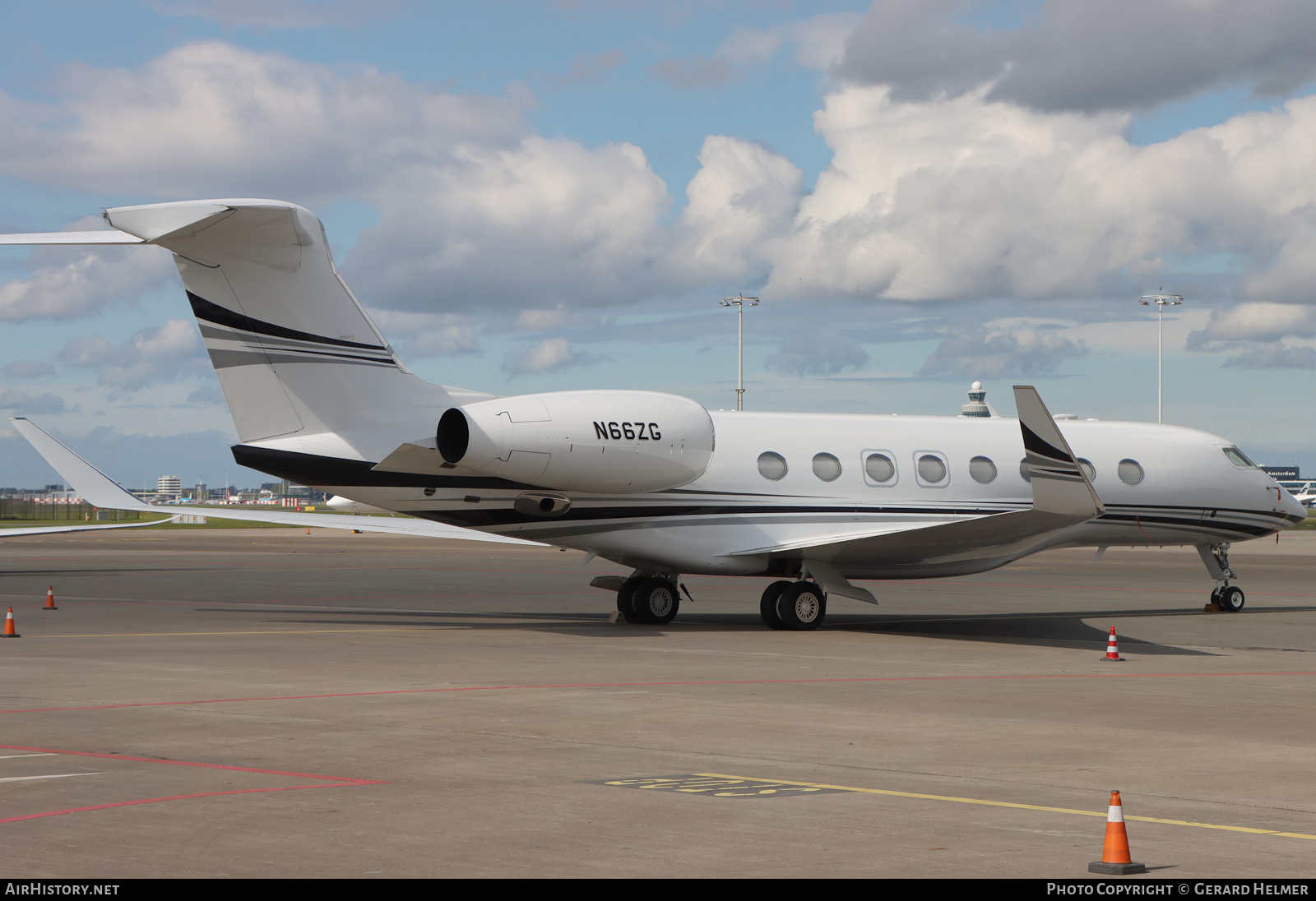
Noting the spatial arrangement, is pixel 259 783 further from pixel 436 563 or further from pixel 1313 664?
pixel 436 563

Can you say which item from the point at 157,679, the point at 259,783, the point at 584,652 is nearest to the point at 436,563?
the point at 584,652

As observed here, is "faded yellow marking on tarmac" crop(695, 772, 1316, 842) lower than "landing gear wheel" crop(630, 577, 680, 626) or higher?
lower

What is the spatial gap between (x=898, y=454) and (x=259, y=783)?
15.7 meters

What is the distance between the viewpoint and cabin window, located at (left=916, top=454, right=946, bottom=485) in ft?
76.2

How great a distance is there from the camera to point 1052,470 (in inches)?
719

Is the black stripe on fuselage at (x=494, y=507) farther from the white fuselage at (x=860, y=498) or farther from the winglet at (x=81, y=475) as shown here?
the winglet at (x=81, y=475)

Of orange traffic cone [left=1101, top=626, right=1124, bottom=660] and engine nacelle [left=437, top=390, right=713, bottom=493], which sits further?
engine nacelle [left=437, top=390, right=713, bottom=493]

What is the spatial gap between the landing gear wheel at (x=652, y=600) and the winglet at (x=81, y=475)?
8214mm

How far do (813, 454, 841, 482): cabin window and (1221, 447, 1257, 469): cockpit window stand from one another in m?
8.29

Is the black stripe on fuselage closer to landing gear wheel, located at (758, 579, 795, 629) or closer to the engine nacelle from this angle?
the engine nacelle

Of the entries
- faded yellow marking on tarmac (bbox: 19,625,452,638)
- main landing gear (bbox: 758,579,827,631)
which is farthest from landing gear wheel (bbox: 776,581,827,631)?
faded yellow marking on tarmac (bbox: 19,625,452,638)

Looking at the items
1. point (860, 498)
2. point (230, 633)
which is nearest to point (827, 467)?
point (860, 498)

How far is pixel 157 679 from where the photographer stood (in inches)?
572

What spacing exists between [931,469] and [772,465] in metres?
2.95
